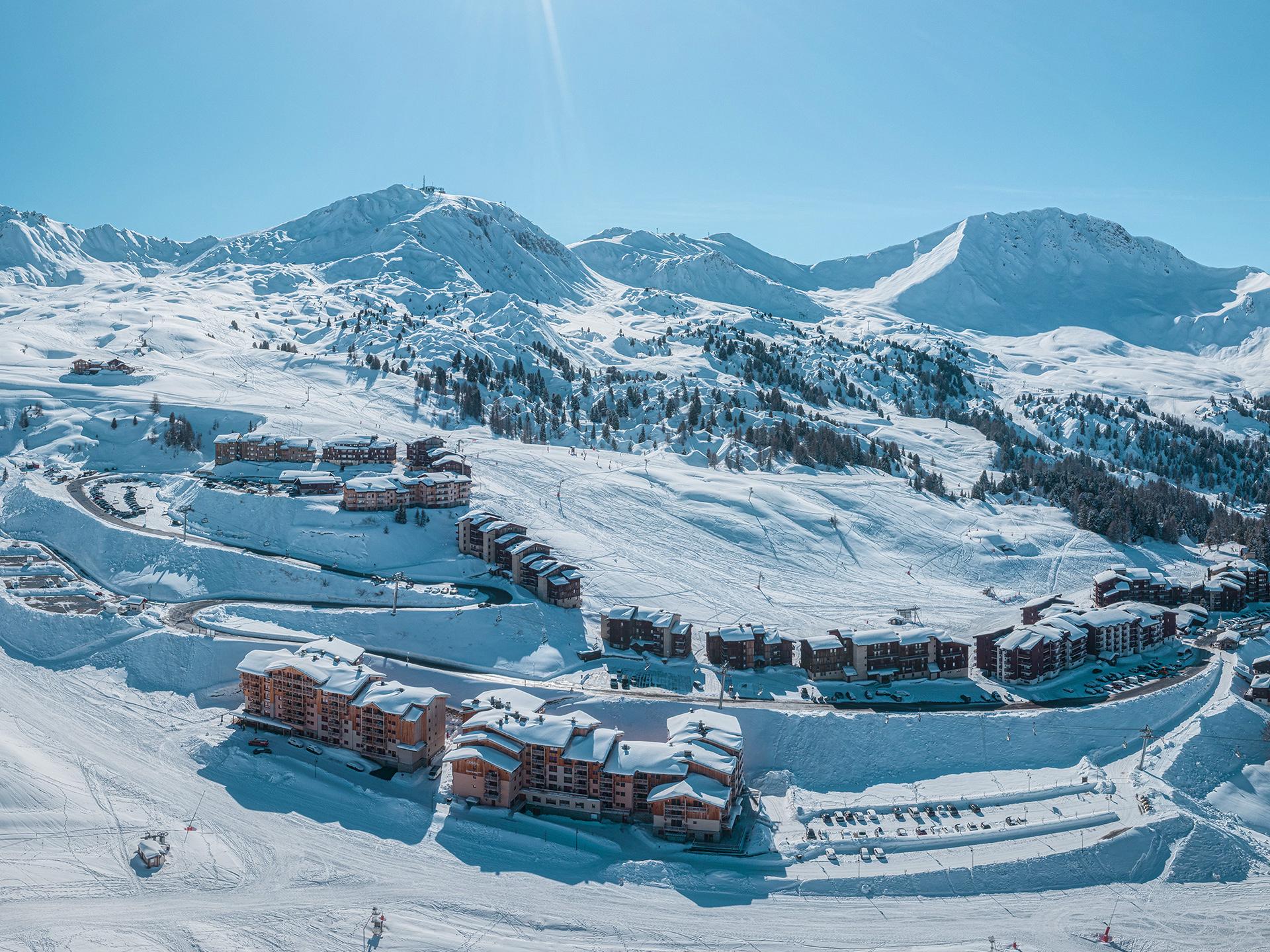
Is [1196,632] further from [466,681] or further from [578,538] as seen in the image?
[466,681]

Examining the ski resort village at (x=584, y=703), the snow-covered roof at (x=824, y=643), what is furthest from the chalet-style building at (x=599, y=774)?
the snow-covered roof at (x=824, y=643)

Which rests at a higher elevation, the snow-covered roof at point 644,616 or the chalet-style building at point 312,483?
the chalet-style building at point 312,483

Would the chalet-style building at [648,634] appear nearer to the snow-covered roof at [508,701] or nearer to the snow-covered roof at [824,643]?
the snow-covered roof at [824,643]

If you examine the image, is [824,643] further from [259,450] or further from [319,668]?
[259,450]

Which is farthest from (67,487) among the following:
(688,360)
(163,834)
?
(688,360)

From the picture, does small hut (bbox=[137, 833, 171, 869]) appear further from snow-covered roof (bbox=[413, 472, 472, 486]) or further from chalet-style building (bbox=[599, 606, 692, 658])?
snow-covered roof (bbox=[413, 472, 472, 486])

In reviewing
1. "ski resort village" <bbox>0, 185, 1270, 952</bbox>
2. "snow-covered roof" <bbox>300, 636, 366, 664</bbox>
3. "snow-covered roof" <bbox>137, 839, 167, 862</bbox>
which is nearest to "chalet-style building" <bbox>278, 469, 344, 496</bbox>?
"ski resort village" <bbox>0, 185, 1270, 952</bbox>
